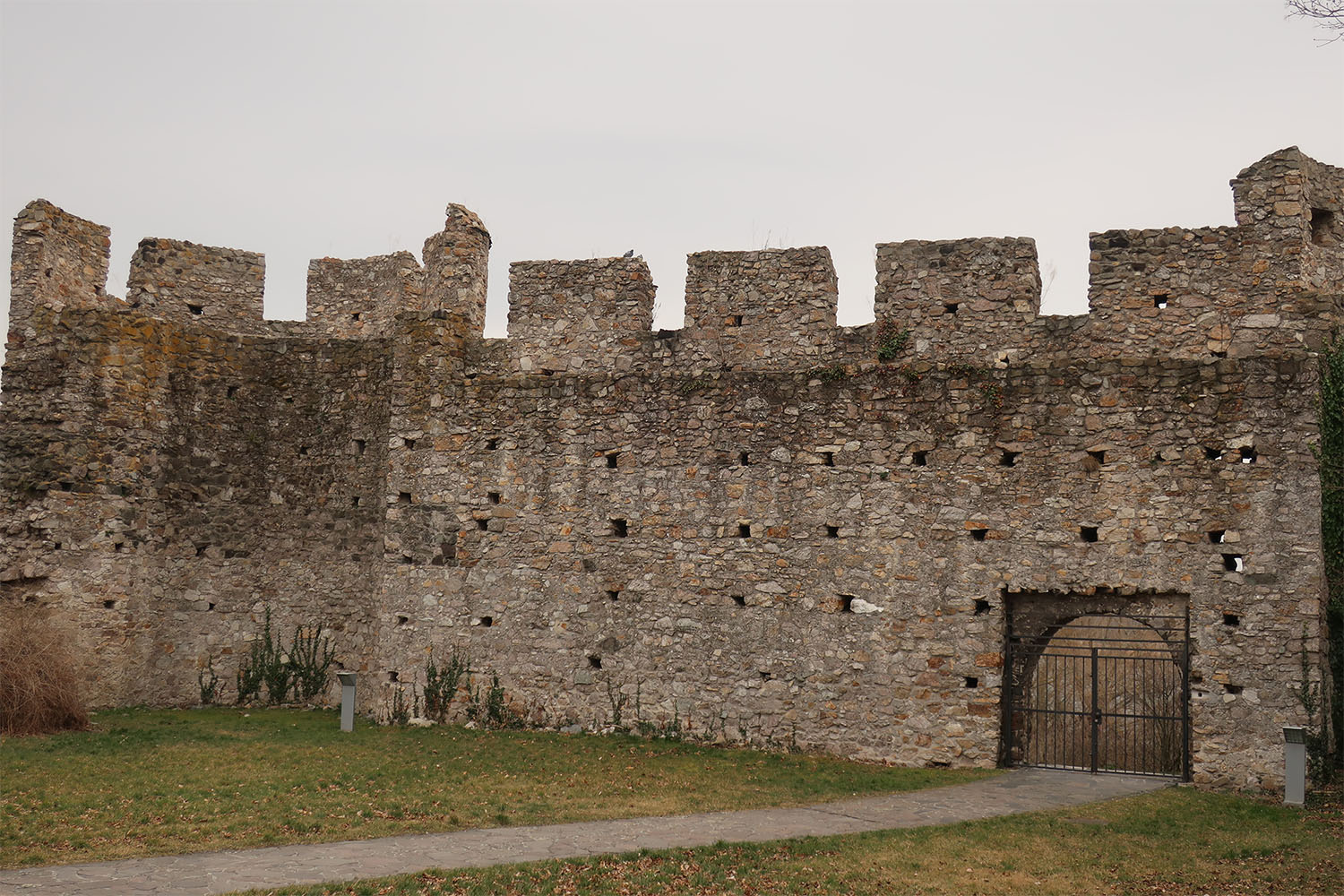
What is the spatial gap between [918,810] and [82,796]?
761cm

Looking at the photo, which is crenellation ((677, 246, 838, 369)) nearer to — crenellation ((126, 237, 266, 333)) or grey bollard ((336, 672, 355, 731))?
grey bollard ((336, 672, 355, 731))

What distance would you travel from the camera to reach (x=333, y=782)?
37.0ft

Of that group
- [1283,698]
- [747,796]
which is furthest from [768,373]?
[1283,698]

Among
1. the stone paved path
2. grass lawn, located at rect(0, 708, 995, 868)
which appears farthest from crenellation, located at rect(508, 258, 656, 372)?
the stone paved path

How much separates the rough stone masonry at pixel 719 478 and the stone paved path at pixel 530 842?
1615 millimetres

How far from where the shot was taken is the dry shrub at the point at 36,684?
13.4 meters

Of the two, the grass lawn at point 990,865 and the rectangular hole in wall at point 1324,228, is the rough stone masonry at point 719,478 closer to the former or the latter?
the rectangular hole in wall at point 1324,228

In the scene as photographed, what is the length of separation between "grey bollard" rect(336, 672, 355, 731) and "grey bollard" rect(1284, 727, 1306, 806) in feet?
35.0

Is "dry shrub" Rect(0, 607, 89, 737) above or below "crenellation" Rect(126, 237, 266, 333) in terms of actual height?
below

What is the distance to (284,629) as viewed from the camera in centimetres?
1698

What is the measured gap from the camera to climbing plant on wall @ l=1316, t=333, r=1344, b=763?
12227mm

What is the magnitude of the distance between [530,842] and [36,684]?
24.9ft

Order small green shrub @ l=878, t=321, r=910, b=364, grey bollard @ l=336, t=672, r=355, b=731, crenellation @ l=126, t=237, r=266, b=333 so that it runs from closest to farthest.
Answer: grey bollard @ l=336, t=672, r=355, b=731 < small green shrub @ l=878, t=321, r=910, b=364 < crenellation @ l=126, t=237, r=266, b=333

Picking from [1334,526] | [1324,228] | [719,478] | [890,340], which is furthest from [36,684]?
[1324,228]
